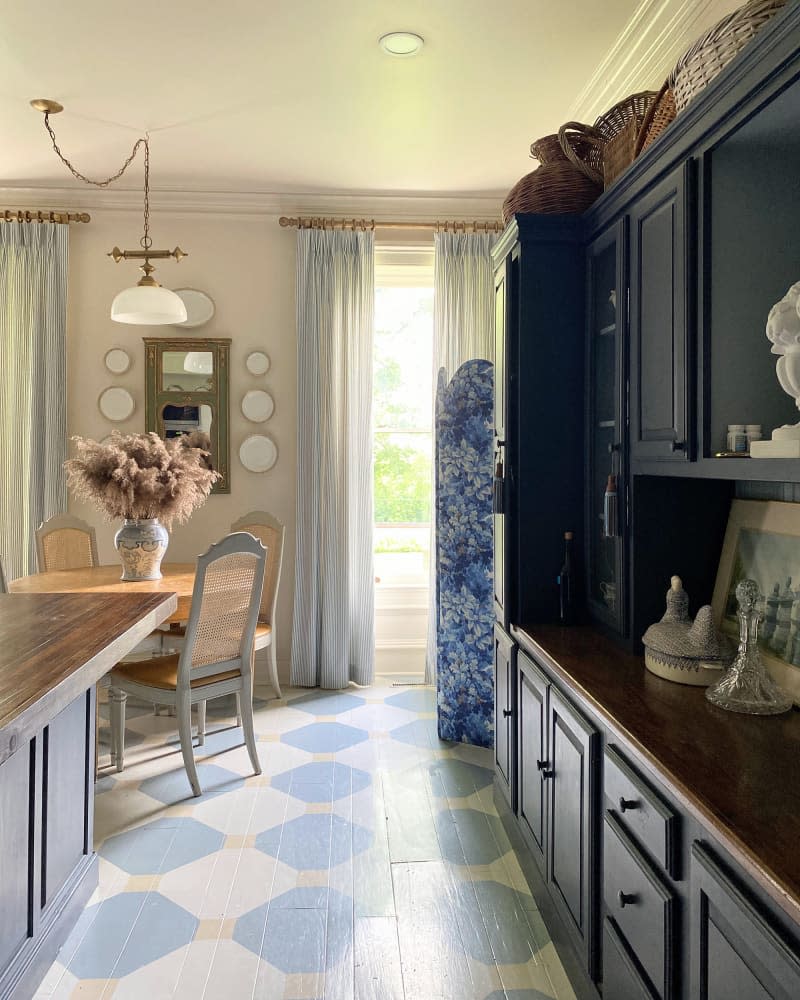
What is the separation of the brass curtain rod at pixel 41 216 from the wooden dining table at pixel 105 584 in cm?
215

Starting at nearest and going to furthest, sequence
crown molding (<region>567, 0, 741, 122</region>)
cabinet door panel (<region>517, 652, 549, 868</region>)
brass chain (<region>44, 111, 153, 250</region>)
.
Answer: cabinet door panel (<region>517, 652, 549, 868</region>) → crown molding (<region>567, 0, 741, 122</region>) → brass chain (<region>44, 111, 153, 250</region>)

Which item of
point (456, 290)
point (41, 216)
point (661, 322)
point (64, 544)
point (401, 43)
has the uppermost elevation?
point (401, 43)

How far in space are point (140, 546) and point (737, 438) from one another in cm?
292

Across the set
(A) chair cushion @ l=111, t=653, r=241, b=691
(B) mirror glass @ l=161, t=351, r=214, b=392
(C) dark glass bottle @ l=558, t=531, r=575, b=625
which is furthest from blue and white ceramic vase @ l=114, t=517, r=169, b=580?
(C) dark glass bottle @ l=558, t=531, r=575, b=625

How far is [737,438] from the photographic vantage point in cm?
169

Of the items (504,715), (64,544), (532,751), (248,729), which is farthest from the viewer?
(64,544)

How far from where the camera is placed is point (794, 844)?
112 centimetres

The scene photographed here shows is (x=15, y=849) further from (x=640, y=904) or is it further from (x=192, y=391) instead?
(x=192, y=391)

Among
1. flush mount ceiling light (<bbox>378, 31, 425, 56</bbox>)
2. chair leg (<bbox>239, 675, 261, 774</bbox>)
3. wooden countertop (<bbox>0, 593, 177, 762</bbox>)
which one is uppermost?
flush mount ceiling light (<bbox>378, 31, 425, 56</bbox>)

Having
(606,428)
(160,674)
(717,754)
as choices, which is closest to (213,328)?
(160,674)

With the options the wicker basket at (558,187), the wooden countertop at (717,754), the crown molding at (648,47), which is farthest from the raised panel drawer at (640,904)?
the crown molding at (648,47)

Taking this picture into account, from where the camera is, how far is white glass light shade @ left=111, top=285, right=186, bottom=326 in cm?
366

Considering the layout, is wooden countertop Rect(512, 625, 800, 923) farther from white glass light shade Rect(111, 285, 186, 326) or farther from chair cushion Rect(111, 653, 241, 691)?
white glass light shade Rect(111, 285, 186, 326)

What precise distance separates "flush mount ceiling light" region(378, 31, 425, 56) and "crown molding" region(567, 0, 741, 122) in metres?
0.78
